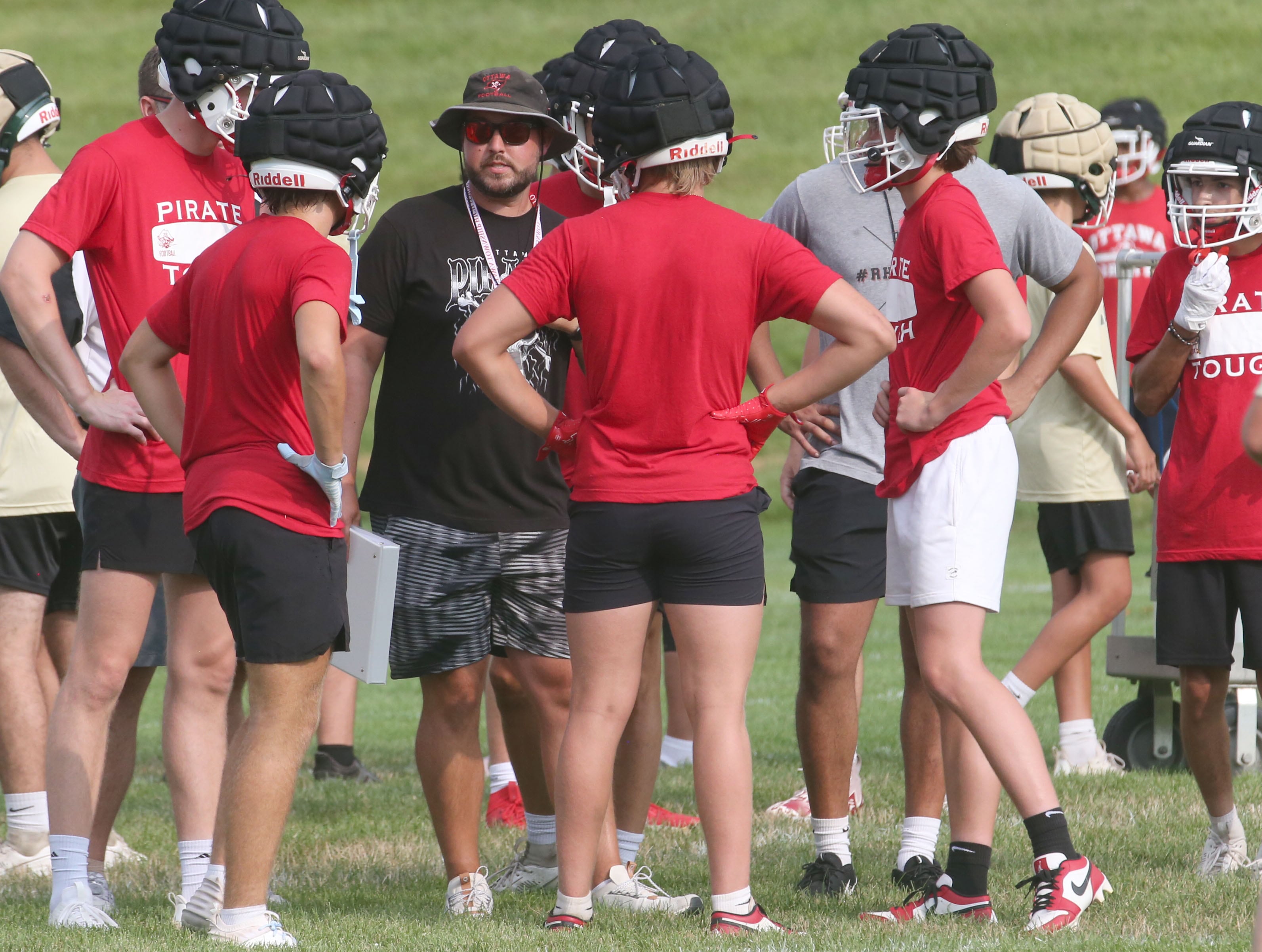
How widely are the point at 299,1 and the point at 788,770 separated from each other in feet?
132

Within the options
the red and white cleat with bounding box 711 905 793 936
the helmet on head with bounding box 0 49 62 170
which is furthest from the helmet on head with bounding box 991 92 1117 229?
the helmet on head with bounding box 0 49 62 170

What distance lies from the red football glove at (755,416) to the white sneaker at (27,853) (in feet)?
9.43

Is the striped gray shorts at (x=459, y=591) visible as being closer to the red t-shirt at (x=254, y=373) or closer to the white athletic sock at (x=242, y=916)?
the red t-shirt at (x=254, y=373)

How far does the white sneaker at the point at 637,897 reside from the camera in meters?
4.84

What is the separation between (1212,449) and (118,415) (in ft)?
10.7

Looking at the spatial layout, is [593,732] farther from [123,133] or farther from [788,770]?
[788,770]

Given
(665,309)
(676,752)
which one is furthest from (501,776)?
(665,309)

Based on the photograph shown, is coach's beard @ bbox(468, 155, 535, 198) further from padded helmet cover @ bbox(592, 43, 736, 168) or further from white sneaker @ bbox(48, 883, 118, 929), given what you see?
white sneaker @ bbox(48, 883, 118, 929)

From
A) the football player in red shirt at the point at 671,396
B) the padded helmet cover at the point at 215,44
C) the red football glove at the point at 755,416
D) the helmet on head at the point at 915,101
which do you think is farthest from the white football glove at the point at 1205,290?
the padded helmet cover at the point at 215,44

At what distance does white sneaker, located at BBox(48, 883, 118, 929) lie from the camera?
461 cm

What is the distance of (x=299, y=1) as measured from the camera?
145ft

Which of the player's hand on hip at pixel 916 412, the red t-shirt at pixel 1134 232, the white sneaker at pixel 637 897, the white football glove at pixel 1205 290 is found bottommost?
the white sneaker at pixel 637 897

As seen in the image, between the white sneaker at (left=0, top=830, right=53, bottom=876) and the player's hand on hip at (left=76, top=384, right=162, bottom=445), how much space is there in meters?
1.77

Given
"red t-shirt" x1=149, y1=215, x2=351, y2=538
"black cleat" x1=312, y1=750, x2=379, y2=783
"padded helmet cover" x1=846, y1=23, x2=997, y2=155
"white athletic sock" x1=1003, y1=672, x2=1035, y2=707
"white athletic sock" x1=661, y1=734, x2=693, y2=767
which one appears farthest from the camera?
"white athletic sock" x1=661, y1=734, x2=693, y2=767
